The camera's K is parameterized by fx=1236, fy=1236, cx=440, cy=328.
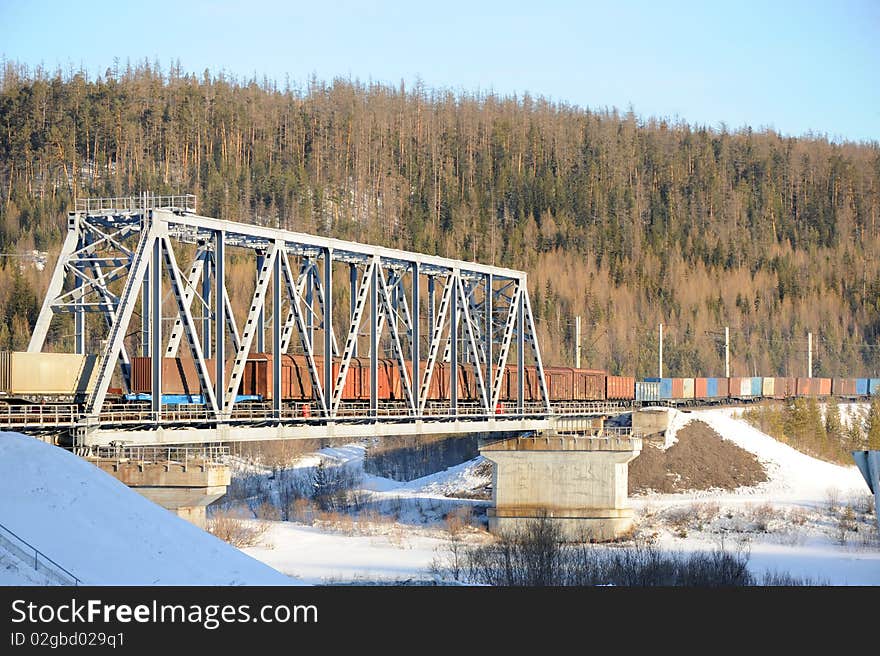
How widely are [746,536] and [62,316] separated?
92562mm

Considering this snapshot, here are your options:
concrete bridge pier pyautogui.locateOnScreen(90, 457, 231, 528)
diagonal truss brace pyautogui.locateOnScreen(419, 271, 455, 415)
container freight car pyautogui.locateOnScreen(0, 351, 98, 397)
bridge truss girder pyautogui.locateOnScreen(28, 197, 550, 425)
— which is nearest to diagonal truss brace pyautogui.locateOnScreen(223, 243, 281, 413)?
bridge truss girder pyautogui.locateOnScreen(28, 197, 550, 425)

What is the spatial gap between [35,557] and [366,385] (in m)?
41.7

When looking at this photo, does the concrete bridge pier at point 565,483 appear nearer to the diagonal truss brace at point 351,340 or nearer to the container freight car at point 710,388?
the diagonal truss brace at point 351,340

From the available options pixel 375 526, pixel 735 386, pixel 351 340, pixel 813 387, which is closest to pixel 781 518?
pixel 375 526

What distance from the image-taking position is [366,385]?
75.1 metres

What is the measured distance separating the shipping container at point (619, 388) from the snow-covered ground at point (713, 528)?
677cm

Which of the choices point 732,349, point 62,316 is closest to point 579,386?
point 62,316

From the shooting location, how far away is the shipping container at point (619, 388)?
104812 mm

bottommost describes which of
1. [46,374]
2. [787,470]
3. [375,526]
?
[375,526]

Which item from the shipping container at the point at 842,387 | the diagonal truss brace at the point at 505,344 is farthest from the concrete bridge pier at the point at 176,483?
the shipping container at the point at 842,387

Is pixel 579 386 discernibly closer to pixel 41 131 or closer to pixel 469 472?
pixel 469 472

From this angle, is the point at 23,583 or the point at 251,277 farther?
the point at 251,277

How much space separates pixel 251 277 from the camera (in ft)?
541

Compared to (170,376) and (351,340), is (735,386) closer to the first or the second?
(351,340)
